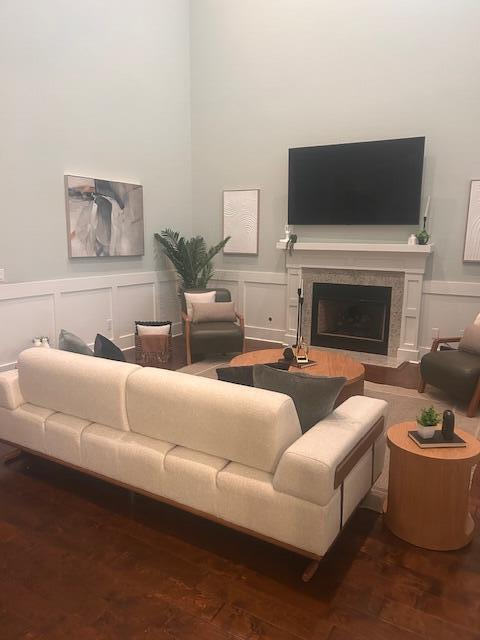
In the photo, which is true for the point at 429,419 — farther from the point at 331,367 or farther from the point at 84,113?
the point at 84,113

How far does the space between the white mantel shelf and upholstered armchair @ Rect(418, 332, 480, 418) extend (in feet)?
4.27

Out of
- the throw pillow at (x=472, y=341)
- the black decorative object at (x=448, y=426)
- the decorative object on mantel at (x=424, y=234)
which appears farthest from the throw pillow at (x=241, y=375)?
the decorative object on mantel at (x=424, y=234)

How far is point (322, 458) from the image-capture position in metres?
2.01

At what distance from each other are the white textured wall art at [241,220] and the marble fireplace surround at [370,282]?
946 millimetres

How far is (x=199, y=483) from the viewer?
229 cm

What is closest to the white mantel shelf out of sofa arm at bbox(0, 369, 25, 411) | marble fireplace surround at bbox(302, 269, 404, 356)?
marble fireplace surround at bbox(302, 269, 404, 356)

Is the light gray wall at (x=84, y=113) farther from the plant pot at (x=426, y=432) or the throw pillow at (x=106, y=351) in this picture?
the plant pot at (x=426, y=432)

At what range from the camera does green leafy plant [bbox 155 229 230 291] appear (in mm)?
6633

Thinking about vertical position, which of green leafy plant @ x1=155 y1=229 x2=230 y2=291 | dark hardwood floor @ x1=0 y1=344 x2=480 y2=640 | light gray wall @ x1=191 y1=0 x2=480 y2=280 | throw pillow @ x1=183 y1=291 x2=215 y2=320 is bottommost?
Result: dark hardwood floor @ x1=0 y1=344 x2=480 y2=640

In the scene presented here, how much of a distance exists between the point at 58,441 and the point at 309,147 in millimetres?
4837

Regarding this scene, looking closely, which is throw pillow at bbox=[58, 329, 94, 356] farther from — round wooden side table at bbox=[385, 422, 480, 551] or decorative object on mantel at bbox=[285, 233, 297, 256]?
decorative object on mantel at bbox=[285, 233, 297, 256]

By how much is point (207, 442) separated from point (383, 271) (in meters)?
4.22

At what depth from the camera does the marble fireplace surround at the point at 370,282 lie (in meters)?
5.86

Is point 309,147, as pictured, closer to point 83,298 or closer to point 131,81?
point 131,81
